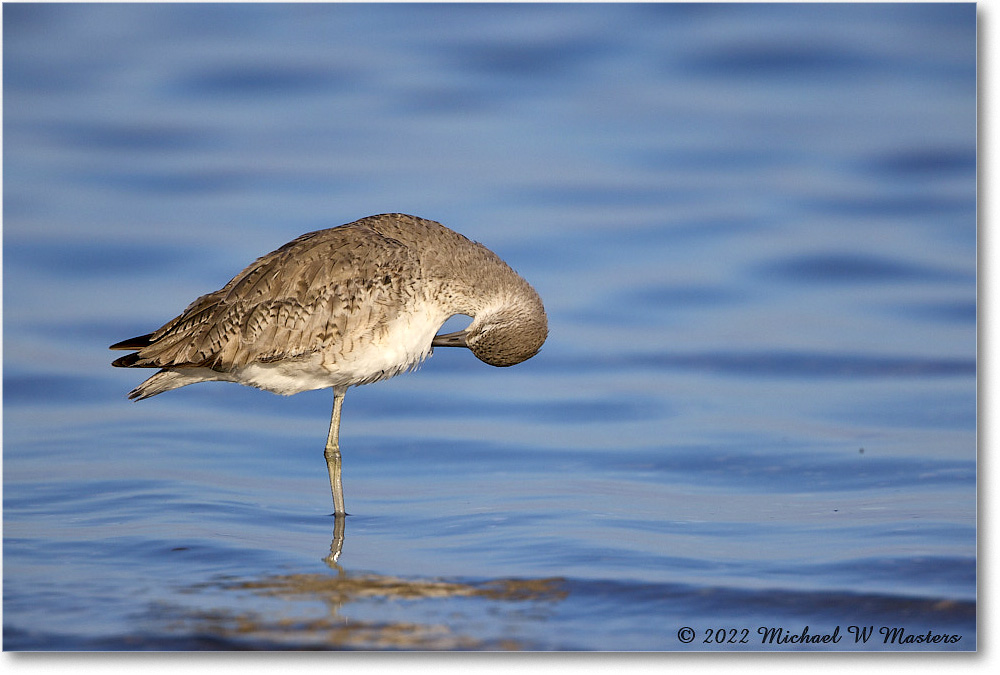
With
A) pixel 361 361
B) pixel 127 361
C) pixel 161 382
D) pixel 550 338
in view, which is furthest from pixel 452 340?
pixel 550 338

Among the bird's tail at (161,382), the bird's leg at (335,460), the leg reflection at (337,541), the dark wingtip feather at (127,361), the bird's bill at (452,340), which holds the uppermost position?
the dark wingtip feather at (127,361)

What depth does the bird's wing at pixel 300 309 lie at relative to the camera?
20.7ft

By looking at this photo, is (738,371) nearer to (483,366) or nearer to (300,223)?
(483,366)

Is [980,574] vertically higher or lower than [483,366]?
lower

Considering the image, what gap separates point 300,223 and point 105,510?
132 inches

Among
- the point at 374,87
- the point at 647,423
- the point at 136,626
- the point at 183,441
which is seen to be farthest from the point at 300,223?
the point at 136,626

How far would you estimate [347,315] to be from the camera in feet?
20.7

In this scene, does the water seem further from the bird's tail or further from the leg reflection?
the bird's tail

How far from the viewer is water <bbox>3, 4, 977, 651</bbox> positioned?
5.62 metres

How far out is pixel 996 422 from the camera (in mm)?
5637

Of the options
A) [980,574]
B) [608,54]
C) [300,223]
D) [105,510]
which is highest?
[608,54]

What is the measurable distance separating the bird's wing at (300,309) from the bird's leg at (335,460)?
68 centimetres

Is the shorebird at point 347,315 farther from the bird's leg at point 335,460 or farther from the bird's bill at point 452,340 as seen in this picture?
the bird's leg at point 335,460

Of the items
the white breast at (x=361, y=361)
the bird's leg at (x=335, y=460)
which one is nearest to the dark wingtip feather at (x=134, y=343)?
the white breast at (x=361, y=361)
